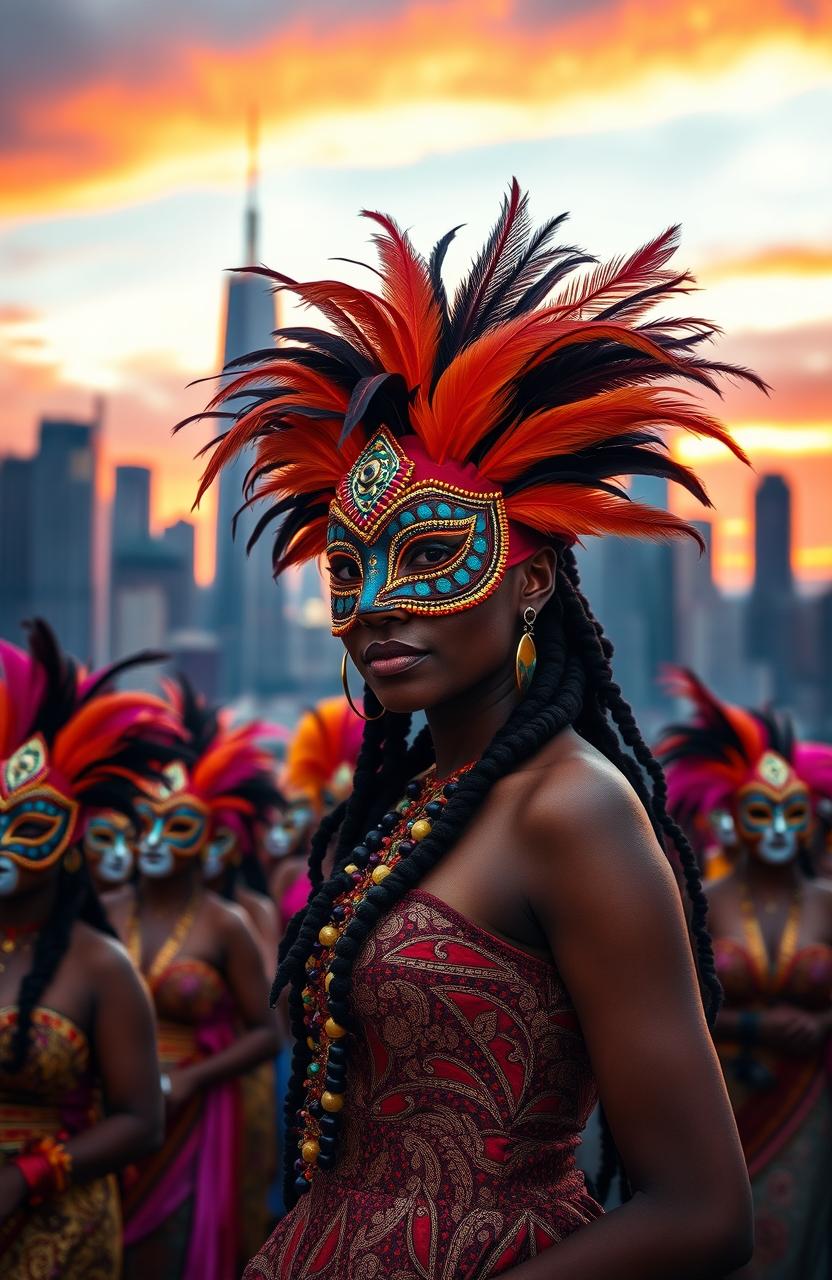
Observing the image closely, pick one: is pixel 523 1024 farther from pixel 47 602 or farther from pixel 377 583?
pixel 47 602

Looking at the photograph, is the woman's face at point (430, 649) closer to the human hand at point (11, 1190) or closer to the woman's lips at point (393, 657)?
the woman's lips at point (393, 657)

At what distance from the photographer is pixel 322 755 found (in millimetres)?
10445

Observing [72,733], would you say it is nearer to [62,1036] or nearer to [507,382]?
[62,1036]

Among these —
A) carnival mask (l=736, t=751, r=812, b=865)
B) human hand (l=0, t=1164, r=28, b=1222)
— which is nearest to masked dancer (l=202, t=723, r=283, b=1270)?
carnival mask (l=736, t=751, r=812, b=865)

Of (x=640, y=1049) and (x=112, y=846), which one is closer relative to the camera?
(x=640, y=1049)

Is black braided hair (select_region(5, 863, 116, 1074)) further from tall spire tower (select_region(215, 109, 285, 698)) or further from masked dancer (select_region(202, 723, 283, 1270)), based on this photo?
tall spire tower (select_region(215, 109, 285, 698))

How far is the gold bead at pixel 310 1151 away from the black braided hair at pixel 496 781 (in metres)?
0.10

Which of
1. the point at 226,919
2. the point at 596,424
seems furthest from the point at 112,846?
the point at 596,424

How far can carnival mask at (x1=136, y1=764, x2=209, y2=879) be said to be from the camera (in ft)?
23.3

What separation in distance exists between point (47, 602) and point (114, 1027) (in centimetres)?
10150

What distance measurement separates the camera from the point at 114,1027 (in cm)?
447

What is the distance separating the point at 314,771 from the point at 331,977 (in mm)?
8185

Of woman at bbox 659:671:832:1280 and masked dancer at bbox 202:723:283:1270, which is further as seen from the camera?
masked dancer at bbox 202:723:283:1270

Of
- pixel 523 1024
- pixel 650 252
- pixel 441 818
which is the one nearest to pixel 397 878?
pixel 441 818
